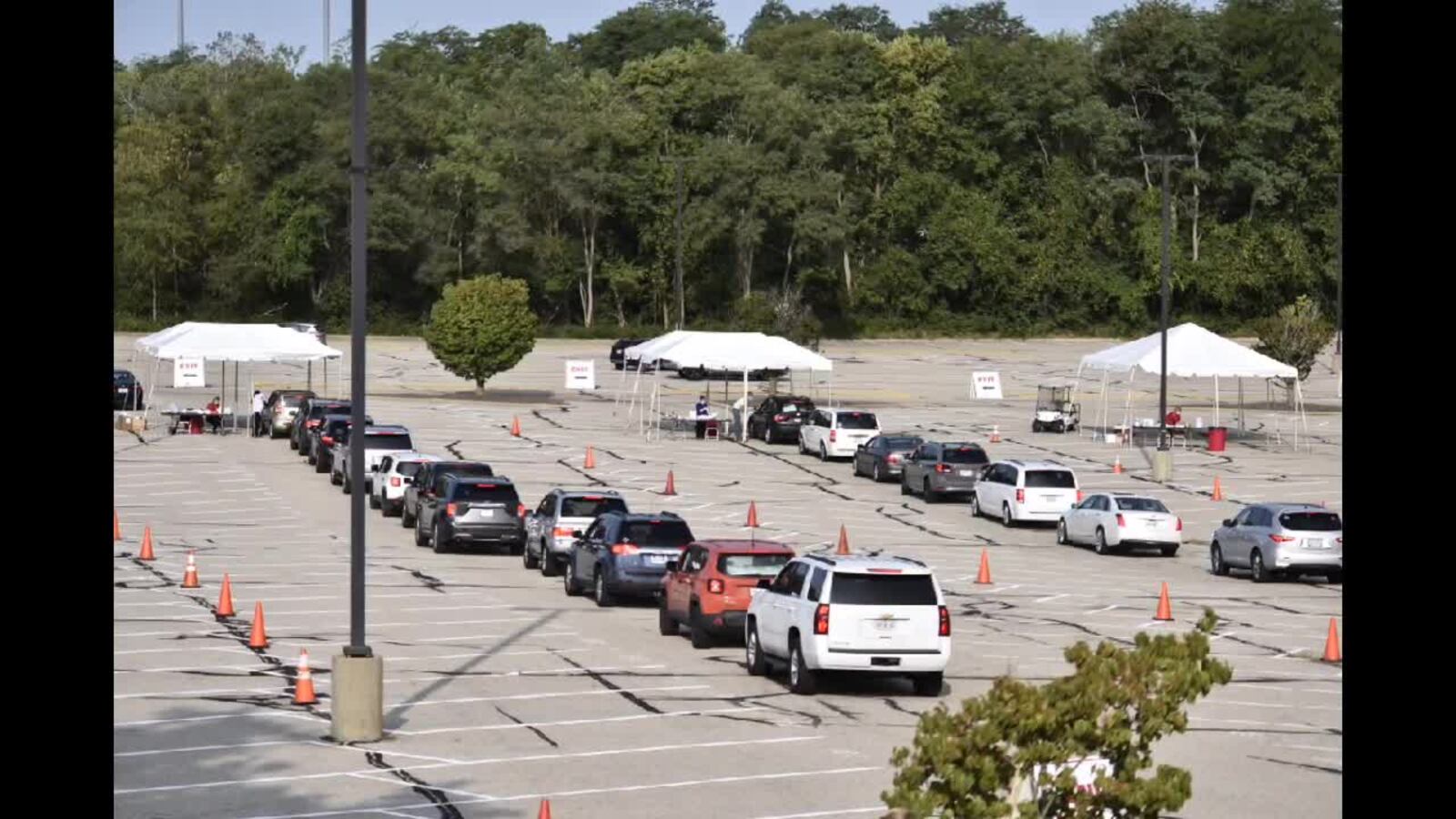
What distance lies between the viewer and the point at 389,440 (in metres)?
48.2

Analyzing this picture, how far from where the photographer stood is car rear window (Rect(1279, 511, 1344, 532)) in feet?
117

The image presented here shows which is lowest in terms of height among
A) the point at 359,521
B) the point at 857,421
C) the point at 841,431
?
the point at 841,431

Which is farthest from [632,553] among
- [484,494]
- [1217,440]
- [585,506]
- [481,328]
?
[481,328]

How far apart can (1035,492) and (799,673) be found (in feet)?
69.4

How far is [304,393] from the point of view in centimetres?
6000

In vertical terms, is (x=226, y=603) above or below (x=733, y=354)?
below

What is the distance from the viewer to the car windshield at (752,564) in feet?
89.1

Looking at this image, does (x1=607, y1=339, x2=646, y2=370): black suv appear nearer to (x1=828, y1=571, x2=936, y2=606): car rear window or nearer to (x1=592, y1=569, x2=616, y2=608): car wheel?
(x1=592, y1=569, x2=616, y2=608): car wheel

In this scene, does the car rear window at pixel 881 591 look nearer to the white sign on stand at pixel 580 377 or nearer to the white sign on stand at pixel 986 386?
the white sign on stand at pixel 580 377

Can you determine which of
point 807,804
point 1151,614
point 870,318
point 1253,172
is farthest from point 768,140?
point 807,804

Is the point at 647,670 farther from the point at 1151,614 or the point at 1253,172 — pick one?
the point at 1253,172

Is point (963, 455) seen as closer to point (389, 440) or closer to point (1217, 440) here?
point (389, 440)

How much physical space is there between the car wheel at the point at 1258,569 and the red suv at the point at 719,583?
1115cm
